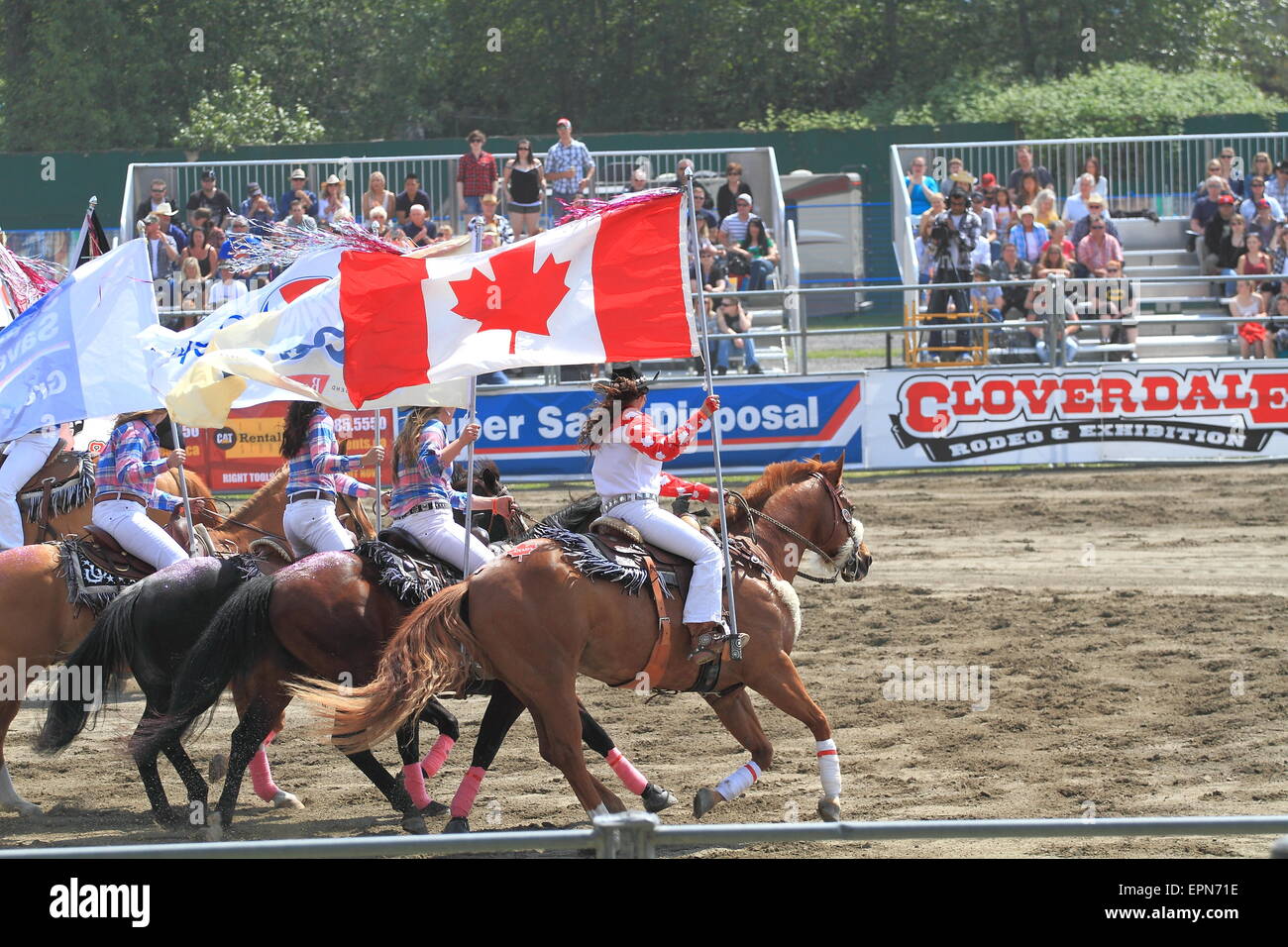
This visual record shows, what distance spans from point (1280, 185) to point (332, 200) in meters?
14.7

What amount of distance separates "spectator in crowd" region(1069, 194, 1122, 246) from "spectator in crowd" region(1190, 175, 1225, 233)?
1814mm

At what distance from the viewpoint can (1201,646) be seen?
11.8 meters

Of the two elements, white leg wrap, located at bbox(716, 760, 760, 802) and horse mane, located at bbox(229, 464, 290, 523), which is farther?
horse mane, located at bbox(229, 464, 290, 523)

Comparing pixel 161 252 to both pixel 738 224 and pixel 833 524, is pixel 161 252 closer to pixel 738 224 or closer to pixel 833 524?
pixel 738 224

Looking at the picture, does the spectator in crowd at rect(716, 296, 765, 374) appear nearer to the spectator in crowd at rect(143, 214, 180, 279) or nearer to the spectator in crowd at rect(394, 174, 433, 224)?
the spectator in crowd at rect(394, 174, 433, 224)

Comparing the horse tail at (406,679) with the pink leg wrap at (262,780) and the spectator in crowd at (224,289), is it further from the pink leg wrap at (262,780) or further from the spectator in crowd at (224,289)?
the spectator in crowd at (224,289)

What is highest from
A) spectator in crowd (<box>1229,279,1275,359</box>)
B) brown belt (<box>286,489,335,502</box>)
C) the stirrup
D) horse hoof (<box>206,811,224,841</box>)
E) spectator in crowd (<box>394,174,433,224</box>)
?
spectator in crowd (<box>394,174,433,224</box>)

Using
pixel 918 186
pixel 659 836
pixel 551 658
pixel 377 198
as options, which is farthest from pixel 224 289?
pixel 659 836

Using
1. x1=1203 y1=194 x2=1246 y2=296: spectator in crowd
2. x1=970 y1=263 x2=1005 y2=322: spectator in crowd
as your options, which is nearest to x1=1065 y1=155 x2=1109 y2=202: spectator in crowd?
x1=1203 y1=194 x2=1246 y2=296: spectator in crowd

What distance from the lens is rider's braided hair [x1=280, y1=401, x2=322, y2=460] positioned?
955 centimetres

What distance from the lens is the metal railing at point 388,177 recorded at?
24.3 metres

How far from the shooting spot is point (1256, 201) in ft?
76.1
